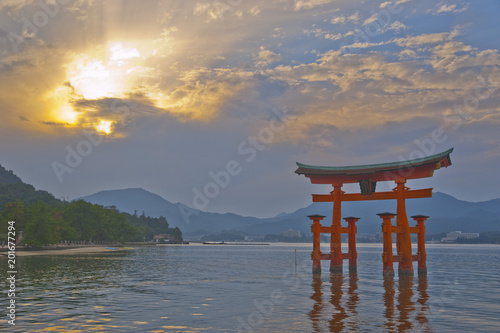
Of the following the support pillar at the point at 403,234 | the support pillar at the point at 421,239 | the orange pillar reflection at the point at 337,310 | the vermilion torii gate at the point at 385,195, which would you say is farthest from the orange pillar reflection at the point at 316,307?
the support pillar at the point at 421,239

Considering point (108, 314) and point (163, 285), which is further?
point (163, 285)

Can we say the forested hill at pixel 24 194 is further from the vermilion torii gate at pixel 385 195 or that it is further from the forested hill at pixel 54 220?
the vermilion torii gate at pixel 385 195

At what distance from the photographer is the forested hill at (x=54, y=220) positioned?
263ft

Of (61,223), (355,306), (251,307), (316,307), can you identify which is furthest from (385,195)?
(61,223)

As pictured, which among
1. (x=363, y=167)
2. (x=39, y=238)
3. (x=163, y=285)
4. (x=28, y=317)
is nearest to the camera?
(x=28, y=317)

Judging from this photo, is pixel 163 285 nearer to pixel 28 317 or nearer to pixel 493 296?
pixel 28 317

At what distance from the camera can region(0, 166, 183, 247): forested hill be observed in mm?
80312

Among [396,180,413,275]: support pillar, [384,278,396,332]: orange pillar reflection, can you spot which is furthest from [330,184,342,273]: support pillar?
[396,180,413,275]: support pillar

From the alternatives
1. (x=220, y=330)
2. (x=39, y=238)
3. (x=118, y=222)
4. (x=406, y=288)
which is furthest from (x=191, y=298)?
(x=118, y=222)

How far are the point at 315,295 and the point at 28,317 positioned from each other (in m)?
15.1

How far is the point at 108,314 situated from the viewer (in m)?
18.8

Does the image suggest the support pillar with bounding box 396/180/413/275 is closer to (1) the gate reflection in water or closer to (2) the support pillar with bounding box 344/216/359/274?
(1) the gate reflection in water

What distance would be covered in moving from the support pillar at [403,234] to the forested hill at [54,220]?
223 ft

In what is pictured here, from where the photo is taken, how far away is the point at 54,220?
3430 inches
